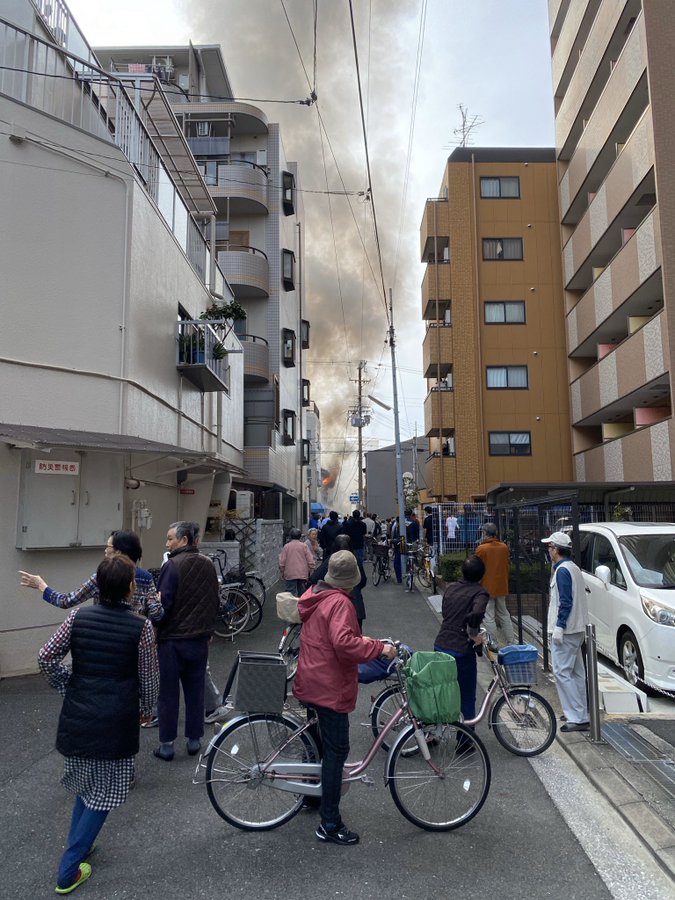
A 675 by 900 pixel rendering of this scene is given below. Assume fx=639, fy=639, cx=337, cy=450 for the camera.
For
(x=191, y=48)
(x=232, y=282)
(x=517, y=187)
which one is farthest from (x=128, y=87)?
(x=191, y=48)

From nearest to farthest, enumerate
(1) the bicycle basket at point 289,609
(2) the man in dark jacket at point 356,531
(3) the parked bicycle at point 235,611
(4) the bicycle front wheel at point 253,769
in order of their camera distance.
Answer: (4) the bicycle front wheel at point 253,769 < (1) the bicycle basket at point 289,609 < (3) the parked bicycle at point 235,611 < (2) the man in dark jacket at point 356,531

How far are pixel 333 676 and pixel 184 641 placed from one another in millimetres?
1815

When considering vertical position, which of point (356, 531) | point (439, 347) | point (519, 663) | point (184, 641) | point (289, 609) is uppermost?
point (439, 347)

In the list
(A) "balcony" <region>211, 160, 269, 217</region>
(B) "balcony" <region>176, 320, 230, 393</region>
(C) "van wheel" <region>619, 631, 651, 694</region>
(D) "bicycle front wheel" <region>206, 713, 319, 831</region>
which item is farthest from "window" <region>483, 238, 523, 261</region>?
(D) "bicycle front wheel" <region>206, 713, 319, 831</region>

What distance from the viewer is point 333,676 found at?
366 centimetres

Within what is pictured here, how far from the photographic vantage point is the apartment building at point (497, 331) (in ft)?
79.4

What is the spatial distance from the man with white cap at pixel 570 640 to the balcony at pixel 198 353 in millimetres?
9196

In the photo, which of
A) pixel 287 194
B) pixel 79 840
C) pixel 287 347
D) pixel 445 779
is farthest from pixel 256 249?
pixel 79 840

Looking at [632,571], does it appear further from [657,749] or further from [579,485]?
[579,485]

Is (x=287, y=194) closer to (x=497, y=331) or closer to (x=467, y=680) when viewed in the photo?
(x=497, y=331)

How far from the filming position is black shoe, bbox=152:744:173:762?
5.00 m

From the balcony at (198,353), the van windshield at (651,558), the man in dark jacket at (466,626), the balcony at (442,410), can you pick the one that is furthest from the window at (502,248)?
the man in dark jacket at (466,626)

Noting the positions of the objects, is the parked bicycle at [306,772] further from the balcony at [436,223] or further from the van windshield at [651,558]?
the balcony at [436,223]

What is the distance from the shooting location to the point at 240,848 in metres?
3.64
